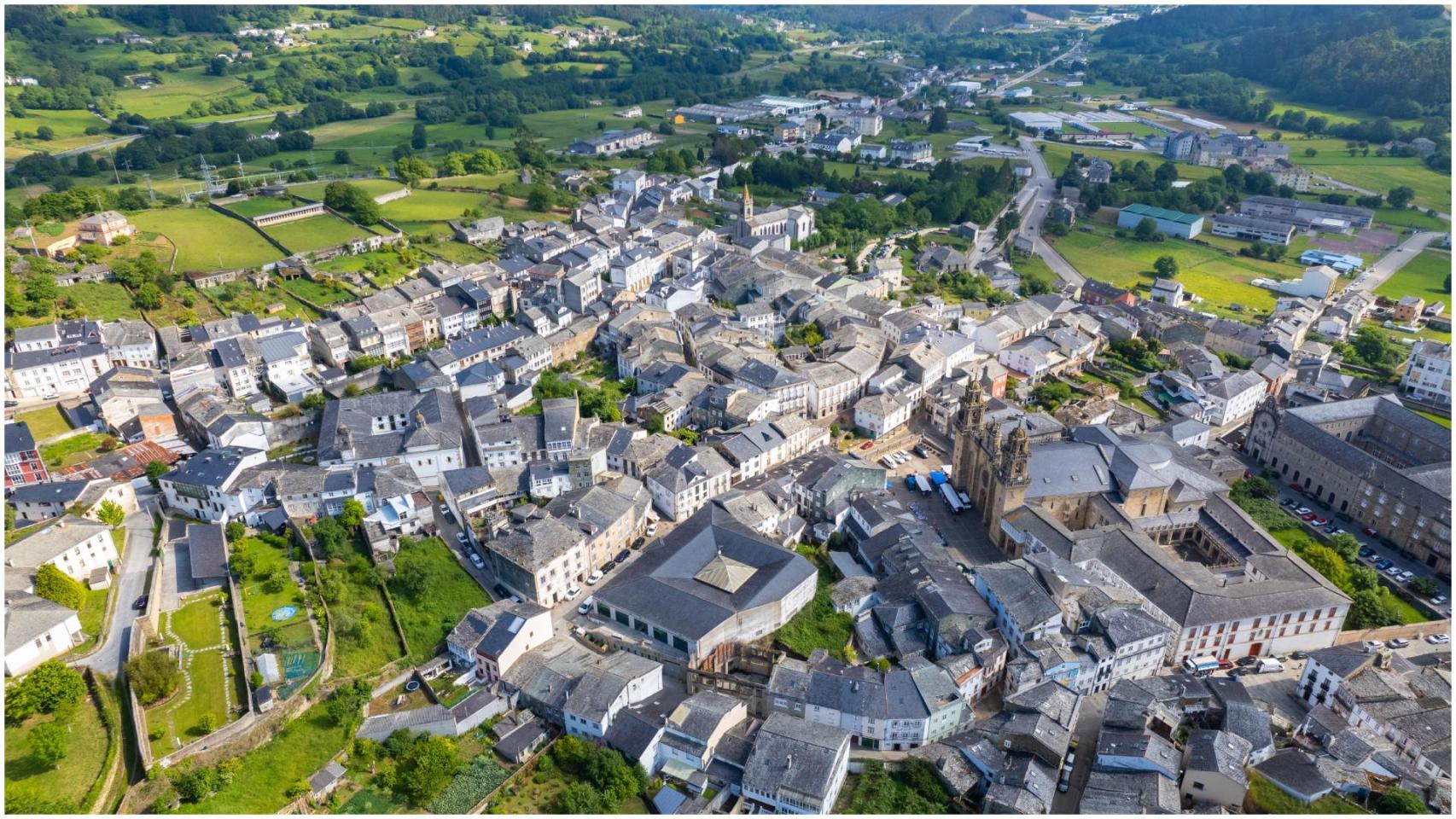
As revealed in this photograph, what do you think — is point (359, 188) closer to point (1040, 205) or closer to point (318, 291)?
point (318, 291)

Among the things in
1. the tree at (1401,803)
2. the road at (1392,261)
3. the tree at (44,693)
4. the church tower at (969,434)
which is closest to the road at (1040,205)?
the road at (1392,261)

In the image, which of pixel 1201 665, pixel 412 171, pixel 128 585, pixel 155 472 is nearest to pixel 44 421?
pixel 155 472

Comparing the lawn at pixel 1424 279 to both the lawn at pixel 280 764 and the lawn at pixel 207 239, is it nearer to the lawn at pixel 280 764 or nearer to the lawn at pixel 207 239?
the lawn at pixel 280 764

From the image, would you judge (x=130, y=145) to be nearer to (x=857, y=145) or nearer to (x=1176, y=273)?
(x=857, y=145)

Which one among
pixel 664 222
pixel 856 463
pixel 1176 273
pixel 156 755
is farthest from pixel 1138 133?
pixel 156 755

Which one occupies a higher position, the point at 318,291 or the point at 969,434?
the point at 318,291

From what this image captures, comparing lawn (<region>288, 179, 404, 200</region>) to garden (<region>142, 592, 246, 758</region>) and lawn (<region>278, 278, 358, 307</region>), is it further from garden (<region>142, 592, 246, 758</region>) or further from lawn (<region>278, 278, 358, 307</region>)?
garden (<region>142, 592, 246, 758</region>)
